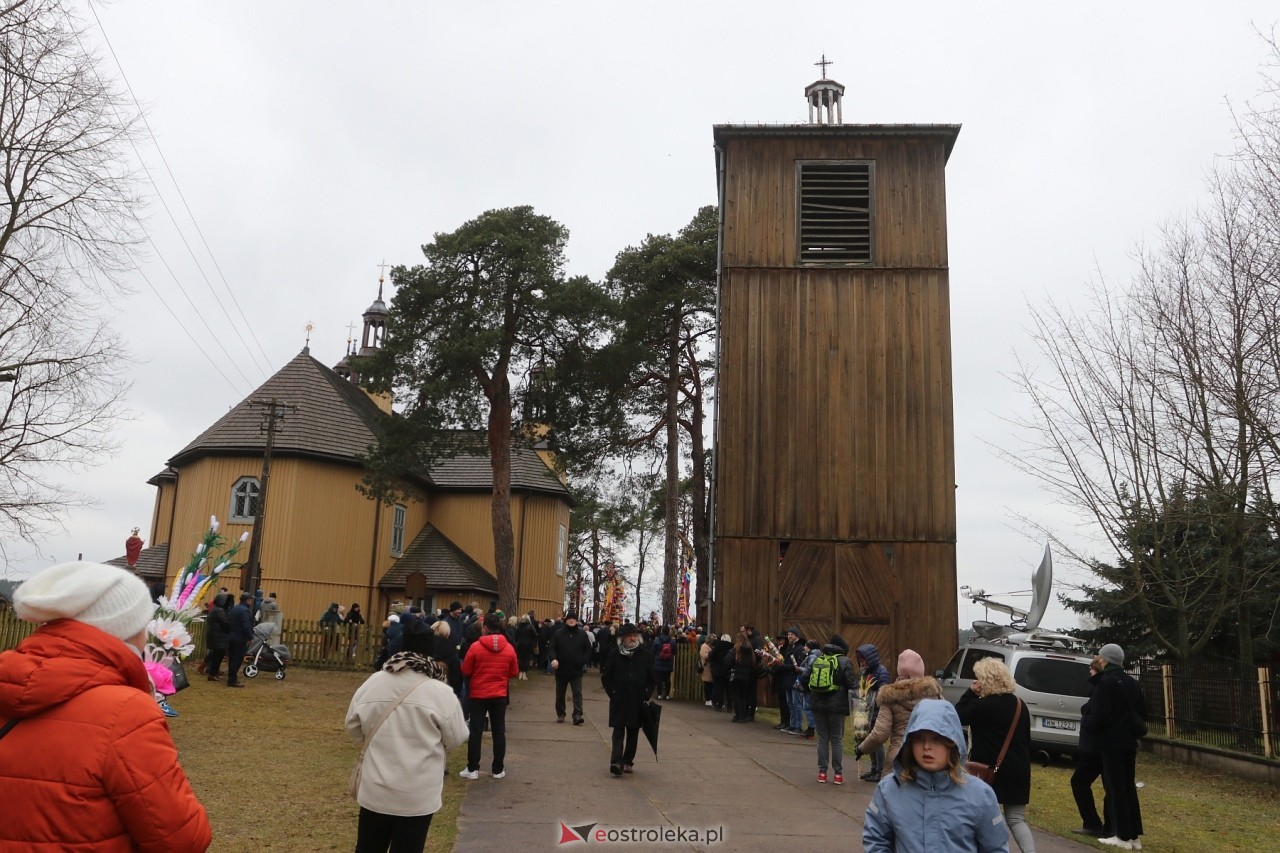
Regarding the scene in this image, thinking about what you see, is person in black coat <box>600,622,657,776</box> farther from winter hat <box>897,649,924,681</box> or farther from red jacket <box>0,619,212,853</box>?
red jacket <box>0,619,212,853</box>

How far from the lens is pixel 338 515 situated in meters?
35.3

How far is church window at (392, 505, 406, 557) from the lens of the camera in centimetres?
3788

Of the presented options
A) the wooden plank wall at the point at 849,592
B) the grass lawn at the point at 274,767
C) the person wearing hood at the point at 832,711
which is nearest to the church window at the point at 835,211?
the wooden plank wall at the point at 849,592

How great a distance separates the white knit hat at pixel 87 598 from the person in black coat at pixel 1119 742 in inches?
342

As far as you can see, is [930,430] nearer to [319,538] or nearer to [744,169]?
[744,169]

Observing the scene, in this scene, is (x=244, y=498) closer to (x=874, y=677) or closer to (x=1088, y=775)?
(x=874, y=677)

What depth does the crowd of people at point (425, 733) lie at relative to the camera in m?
2.67

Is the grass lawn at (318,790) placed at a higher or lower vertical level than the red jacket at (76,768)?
lower

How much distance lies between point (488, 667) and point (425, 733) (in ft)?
16.3

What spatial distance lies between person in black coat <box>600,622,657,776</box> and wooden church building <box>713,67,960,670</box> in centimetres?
1049

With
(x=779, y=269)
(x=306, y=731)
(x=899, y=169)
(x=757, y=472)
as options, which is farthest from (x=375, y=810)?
(x=899, y=169)

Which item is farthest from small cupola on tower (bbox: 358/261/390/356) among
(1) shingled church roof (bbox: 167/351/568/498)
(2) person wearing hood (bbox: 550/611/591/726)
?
(2) person wearing hood (bbox: 550/611/591/726)

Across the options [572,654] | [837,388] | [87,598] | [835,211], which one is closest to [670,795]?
[572,654]

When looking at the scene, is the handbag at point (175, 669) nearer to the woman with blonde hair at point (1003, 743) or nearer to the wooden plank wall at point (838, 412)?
the woman with blonde hair at point (1003, 743)
